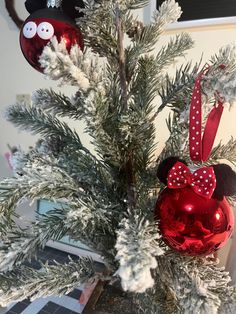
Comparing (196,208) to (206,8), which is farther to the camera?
(206,8)

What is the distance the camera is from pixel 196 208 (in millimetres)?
298

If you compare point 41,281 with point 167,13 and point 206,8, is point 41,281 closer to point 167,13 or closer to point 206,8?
point 167,13

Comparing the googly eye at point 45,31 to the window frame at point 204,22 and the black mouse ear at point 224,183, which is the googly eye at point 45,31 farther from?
the window frame at point 204,22

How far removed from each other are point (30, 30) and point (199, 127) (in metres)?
0.22

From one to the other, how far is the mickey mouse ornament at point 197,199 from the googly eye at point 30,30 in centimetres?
20

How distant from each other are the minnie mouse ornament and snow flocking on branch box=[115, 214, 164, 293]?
1.0 inches

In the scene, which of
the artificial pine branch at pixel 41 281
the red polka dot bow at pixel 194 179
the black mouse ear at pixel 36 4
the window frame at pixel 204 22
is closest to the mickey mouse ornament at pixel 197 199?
the red polka dot bow at pixel 194 179

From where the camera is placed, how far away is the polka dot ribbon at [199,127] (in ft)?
1.00

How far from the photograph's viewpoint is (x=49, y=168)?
0.34 meters

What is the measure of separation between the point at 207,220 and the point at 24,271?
22 centimetres

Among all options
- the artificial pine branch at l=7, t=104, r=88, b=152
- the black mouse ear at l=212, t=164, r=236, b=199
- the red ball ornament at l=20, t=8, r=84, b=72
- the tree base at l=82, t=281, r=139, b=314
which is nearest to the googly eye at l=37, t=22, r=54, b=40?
the red ball ornament at l=20, t=8, r=84, b=72

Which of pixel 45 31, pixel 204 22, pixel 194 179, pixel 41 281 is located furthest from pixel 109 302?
pixel 204 22

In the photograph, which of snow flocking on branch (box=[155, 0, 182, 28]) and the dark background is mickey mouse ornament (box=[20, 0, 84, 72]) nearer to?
snow flocking on branch (box=[155, 0, 182, 28])

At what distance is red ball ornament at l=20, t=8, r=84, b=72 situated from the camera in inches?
13.4
